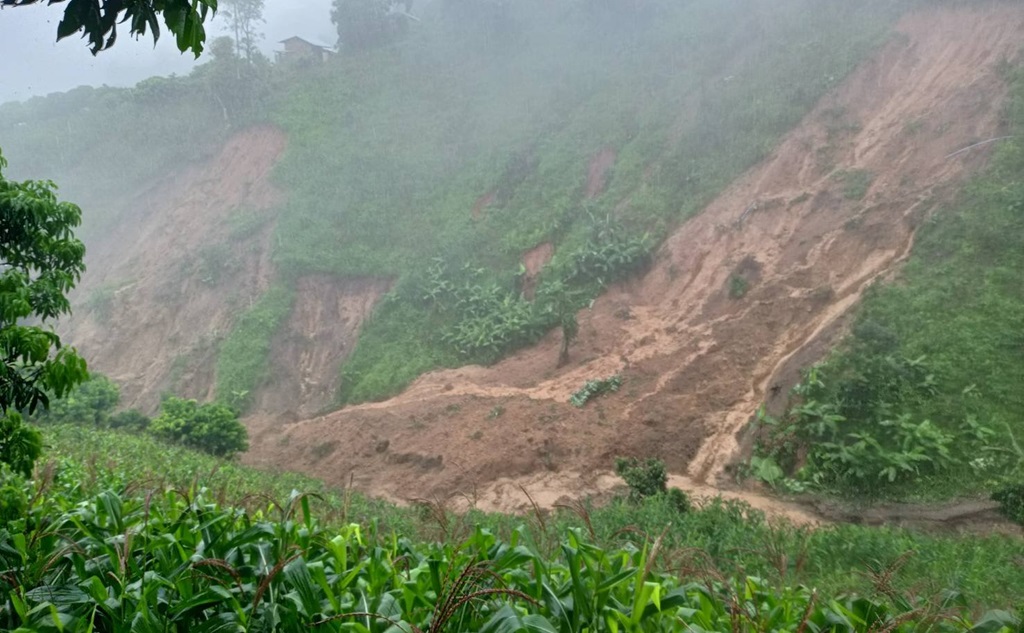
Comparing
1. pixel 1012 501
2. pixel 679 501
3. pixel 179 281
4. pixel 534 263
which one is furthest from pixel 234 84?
pixel 1012 501

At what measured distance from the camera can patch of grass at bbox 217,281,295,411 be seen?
1988 centimetres

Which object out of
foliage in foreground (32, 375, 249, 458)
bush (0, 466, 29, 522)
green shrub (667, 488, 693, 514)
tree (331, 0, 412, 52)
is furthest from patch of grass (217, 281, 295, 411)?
tree (331, 0, 412, 52)

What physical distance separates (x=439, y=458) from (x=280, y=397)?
9.06 metres

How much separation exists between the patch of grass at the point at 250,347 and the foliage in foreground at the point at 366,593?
1828 centimetres

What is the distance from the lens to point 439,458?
13.2 meters

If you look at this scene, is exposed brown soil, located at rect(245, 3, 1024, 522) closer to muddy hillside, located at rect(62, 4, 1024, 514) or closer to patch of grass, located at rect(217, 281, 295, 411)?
muddy hillside, located at rect(62, 4, 1024, 514)

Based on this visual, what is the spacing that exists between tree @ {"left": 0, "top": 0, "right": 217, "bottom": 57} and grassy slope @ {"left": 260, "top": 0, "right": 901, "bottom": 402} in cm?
1524

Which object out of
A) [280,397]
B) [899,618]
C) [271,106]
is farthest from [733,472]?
[271,106]

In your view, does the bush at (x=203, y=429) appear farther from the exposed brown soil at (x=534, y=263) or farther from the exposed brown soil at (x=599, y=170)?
the exposed brown soil at (x=599, y=170)

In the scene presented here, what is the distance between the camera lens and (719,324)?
1434cm

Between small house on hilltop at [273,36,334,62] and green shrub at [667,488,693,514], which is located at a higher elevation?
small house on hilltop at [273,36,334,62]

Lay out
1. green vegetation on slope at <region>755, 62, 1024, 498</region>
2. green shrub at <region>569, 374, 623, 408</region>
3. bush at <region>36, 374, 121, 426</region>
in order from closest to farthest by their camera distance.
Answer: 1. green vegetation on slope at <region>755, 62, 1024, 498</region>
2. green shrub at <region>569, 374, 623, 408</region>
3. bush at <region>36, 374, 121, 426</region>

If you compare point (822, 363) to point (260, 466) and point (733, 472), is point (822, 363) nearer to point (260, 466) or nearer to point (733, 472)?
point (733, 472)

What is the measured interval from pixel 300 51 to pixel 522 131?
20.7 metres
